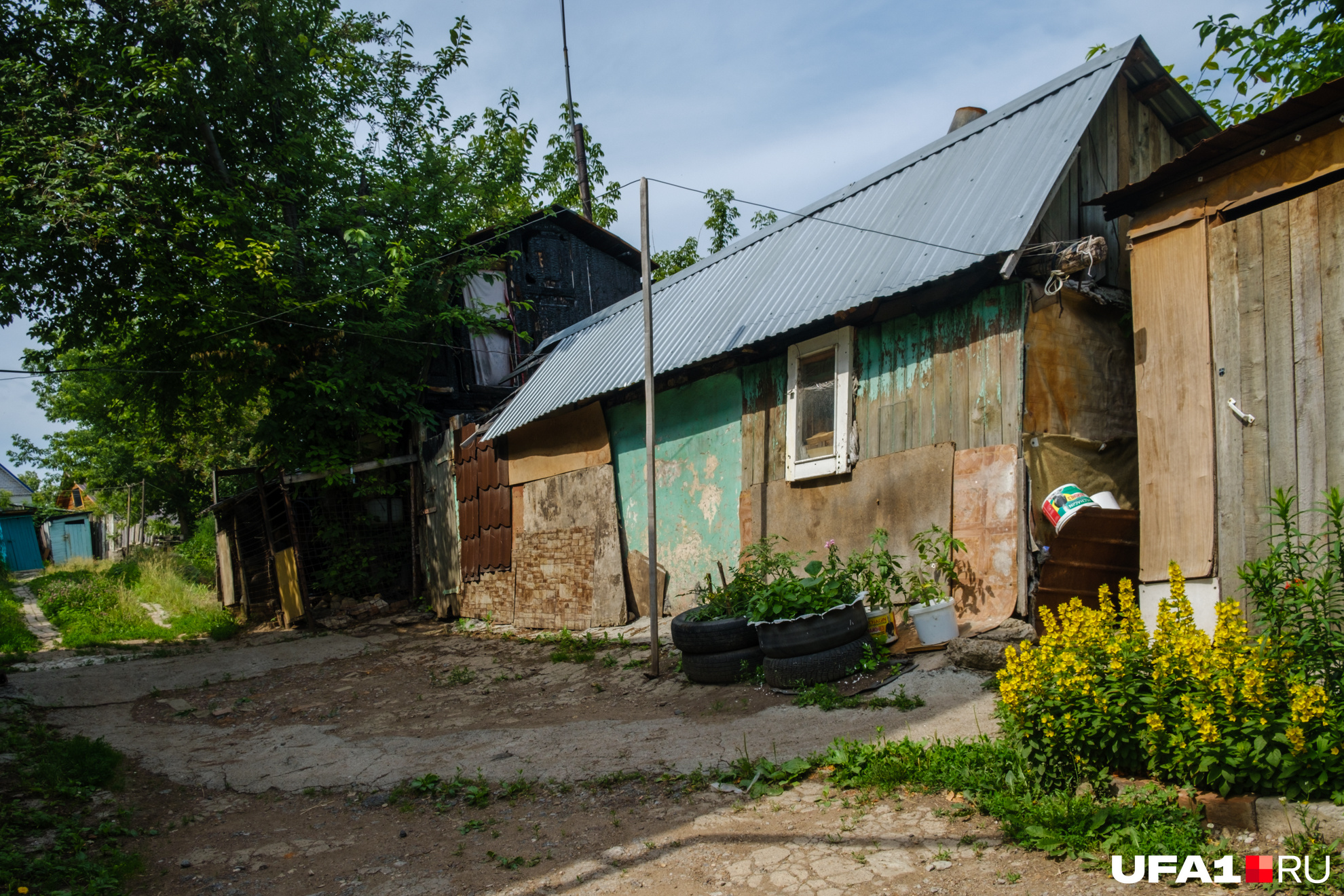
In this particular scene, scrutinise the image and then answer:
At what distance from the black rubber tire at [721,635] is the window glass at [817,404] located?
6.14ft

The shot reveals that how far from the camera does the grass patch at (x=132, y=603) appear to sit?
1358 centimetres

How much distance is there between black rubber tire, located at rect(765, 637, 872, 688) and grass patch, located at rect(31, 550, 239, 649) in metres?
11.5

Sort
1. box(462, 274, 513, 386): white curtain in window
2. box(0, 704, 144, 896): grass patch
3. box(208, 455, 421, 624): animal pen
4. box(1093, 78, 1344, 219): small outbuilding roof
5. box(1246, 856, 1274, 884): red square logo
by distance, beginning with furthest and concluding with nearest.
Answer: box(462, 274, 513, 386): white curtain in window
box(208, 455, 421, 624): animal pen
box(1093, 78, 1344, 219): small outbuilding roof
box(0, 704, 144, 896): grass patch
box(1246, 856, 1274, 884): red square logo

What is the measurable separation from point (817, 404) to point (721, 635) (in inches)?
97.4

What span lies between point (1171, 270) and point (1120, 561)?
2.13 metres

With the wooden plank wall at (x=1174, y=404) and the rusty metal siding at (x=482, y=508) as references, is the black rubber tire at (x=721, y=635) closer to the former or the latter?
the wooden plank wall at (x=1174, y=404)

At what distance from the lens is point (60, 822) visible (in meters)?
4.57

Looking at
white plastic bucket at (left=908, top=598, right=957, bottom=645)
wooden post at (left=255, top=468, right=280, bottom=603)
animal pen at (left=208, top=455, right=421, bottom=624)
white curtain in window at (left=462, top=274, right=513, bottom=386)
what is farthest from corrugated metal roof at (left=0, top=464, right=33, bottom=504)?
white plastic bucket at (left=908, top=598, right=957, bottom=645)

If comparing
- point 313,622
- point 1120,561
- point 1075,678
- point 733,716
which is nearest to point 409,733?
point 733,716

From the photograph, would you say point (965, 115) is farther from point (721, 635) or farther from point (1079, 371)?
point (721, 635)

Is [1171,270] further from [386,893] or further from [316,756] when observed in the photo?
[316,756]

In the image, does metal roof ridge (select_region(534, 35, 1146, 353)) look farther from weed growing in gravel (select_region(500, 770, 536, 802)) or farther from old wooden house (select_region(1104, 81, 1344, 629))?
weed growing in gravel (select_region(500, 770, 536, 802))

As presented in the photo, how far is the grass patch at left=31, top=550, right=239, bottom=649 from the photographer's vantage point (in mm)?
13578

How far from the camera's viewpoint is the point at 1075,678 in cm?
344
